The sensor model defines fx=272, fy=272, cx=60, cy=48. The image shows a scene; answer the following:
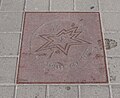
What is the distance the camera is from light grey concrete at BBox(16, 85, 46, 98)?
3379 millimetres

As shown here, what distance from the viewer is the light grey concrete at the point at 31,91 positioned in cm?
338

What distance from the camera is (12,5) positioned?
442 centimetres

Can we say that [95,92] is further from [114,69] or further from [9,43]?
[9,43]

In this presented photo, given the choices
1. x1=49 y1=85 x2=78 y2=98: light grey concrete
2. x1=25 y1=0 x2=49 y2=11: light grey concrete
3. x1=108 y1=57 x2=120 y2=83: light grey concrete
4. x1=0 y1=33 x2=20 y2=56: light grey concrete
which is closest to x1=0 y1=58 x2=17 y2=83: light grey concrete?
x1=0 y1=33 x2=20 y2=56: light grey concrete

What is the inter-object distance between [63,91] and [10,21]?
4.79 feet

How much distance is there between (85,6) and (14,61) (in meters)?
1.50

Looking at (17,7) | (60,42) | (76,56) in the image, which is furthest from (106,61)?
(17,7)

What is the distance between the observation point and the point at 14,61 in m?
3.70

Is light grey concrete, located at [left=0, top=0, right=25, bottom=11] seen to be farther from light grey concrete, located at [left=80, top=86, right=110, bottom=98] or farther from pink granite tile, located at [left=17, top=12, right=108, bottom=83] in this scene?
light grey concrete, located at [left=80, top=86, right=110, bottom=98]

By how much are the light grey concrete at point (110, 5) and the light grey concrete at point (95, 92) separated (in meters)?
1.44

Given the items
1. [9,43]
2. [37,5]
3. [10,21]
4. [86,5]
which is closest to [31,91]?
[9,43]

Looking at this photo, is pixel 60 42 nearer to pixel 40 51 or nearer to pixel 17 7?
pixel 40 51

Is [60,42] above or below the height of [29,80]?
above

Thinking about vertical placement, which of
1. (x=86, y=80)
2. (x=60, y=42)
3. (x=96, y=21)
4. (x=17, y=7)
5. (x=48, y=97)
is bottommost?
(x=48, y=97)
